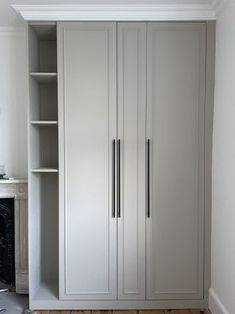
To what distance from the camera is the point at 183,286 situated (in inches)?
108

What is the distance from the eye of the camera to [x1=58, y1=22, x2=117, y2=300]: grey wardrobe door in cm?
266

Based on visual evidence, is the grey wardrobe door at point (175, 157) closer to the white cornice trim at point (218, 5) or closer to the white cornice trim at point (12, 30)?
the white cornice trim at point (218, 5)

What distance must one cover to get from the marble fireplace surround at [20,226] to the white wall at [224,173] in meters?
1.68

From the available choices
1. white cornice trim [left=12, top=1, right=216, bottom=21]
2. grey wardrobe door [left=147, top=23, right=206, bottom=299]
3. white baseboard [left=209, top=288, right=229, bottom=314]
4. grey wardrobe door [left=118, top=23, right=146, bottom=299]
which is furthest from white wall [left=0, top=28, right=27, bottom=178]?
white baseboard [left=209, top=288, right=229, bottom=314]

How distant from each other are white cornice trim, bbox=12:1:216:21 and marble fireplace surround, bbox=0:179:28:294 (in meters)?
1.46

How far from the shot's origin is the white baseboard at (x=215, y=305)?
8.05 feet

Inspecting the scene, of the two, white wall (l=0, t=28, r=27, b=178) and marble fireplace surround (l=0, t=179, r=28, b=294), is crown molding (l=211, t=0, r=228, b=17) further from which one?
marble fireplace surround (l=0, t=179, r=28, b=294)

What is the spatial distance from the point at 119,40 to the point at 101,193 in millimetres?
1267

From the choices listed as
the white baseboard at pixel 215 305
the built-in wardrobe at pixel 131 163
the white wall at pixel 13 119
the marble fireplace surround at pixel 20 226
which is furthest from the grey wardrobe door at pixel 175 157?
the white wall at pixel 13 119

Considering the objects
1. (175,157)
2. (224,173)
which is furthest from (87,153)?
(224,173)

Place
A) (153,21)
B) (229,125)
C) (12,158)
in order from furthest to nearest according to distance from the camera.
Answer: (12,158) → (153,21) → (229,125)

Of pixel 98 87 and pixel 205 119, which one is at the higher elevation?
pixel 98 87

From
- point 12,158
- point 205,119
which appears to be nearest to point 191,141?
point 205,119

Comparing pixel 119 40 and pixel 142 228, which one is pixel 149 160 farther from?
pixel 119 40
